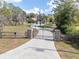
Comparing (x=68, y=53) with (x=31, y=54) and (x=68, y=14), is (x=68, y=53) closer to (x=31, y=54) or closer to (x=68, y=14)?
(x=31, y=54)

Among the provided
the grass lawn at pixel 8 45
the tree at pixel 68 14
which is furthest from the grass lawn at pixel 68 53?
the tree at pixel 68 14

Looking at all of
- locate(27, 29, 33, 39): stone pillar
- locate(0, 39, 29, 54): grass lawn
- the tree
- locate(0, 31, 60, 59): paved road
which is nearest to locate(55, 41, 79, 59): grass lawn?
locate(0, 31, 60, 59): paved road

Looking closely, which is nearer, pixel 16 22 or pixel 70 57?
pixel 70 57

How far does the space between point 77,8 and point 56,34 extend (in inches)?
635

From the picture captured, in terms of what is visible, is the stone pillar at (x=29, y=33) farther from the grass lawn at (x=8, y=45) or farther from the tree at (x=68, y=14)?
the tree at (x=68, y=14)

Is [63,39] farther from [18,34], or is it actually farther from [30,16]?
[30,16]

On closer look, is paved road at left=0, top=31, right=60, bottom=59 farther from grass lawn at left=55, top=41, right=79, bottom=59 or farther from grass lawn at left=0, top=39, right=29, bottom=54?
grass lawn at left=0, top=39, right=29, bottom=54

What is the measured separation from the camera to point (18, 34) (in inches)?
1190

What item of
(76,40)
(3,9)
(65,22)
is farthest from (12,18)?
(76,40)

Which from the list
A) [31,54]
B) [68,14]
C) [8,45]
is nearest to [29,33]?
[8,45]

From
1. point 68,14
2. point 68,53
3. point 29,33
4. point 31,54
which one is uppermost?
point 68,14

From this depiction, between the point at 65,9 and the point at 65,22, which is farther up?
the point at 65,9

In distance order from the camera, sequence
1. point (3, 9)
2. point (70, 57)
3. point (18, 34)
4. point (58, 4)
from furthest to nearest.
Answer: point (3, 9), point (58, 4), point (18, 34), point (70, 57)

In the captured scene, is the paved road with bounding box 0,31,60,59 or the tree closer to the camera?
the paved road with bounding box 0,31,60,59
